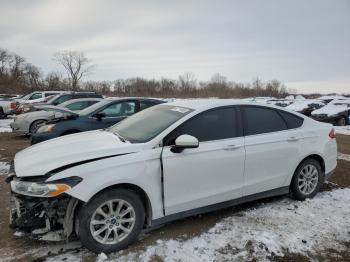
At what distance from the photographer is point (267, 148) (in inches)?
178

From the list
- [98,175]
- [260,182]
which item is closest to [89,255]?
[98,175]

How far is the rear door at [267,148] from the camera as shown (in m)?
4.40

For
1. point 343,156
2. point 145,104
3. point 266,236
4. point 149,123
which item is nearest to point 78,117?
point 145,104

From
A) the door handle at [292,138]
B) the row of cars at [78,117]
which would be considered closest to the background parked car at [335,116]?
the row of cars at [78,117]

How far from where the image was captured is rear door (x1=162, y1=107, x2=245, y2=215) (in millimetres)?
3775

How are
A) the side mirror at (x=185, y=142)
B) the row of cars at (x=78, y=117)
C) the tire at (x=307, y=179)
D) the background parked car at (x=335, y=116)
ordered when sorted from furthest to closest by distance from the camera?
the background parked car at (x=335, y=116)
the row of cars at (x=78, y=117)
the tire at (x=307, y=179)
the side mirror at (x=185, y=142)

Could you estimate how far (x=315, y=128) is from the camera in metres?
5.14

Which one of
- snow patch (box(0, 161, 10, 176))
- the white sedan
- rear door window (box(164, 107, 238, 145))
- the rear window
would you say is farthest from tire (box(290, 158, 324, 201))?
snow patch (box(0, 161, 10, 176))

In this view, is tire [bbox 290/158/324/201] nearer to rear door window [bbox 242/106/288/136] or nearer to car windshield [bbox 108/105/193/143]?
rear door window [bbox 242/106/288/136]

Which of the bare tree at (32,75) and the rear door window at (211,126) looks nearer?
the rear door window at (211,126)

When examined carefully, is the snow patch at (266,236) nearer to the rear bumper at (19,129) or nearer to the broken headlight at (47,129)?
the broken headlight at (47,129)

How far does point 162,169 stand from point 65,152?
1.12 meters

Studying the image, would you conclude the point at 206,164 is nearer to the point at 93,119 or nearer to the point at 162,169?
the point at 162,169

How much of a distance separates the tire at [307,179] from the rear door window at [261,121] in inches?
28.5
